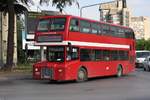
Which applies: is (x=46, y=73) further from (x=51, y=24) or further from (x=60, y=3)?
(x=60, y=3)

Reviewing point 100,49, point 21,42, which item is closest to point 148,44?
point 21,42

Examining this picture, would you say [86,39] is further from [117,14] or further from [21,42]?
[117,14]

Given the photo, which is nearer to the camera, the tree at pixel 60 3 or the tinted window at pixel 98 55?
the tinted window at pixel 98 55

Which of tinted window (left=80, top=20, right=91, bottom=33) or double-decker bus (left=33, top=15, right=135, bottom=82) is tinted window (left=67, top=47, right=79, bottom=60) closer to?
double-decker bus (left=33, top=15, right=135, bottom=82)

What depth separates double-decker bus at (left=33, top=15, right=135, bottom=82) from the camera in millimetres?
25375

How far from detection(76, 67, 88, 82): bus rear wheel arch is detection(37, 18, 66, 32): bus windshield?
9.04 feet

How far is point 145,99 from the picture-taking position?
54.0 ft

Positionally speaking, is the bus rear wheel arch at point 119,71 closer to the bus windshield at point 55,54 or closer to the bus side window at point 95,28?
the bus side window at point 95,28

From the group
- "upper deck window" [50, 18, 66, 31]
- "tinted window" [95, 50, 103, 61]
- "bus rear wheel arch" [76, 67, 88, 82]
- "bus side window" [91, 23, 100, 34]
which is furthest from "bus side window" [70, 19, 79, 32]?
"tinted window" [95, 50, 103, 61]

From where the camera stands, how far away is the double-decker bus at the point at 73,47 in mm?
25375

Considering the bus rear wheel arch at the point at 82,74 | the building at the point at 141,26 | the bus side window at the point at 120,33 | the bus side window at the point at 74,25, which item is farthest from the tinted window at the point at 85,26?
the building at the point at 141,26

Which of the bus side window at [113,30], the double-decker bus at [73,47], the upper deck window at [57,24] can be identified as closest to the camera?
the double-decker bus at [73,47]

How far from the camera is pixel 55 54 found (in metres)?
25.9

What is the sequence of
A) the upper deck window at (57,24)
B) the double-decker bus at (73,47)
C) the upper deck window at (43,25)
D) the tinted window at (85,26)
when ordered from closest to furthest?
the double-decker bus at (73,47) < the upper deck window at (57,24) < the upper deck window at (43,25) < the tinted window at (85,26)
